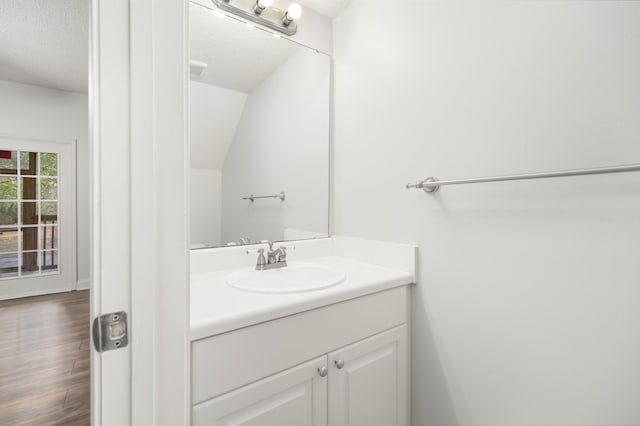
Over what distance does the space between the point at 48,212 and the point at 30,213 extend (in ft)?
0.41

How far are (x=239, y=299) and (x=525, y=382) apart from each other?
99 cm

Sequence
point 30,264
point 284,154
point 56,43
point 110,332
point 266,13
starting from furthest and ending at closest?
point 30,264
point 56,43
point 284,154
point 266,13
point 110,332

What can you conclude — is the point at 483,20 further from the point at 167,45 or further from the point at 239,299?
the point at 239,299

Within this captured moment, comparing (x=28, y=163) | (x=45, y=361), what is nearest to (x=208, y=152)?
(x=45, y=361)

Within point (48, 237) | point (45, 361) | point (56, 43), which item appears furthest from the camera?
point (48, 237)

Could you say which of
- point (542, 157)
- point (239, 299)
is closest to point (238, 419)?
point (239, 299)

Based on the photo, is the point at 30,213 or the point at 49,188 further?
the point at 49,188

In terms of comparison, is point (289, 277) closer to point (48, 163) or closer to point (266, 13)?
point (266, 13)

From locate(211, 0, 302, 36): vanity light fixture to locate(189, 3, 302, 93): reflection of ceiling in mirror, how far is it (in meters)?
0.04

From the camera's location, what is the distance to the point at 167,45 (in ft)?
1.63

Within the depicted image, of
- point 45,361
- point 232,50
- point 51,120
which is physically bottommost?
point 45,361

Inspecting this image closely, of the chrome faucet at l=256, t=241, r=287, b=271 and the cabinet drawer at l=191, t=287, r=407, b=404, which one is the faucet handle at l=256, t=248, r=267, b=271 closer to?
the chrome faucet at l=256, t=241, r=287, b=271

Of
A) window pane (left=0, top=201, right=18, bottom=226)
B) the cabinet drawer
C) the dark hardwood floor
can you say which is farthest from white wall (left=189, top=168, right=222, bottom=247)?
window pane (left=0, top=201, right=18, bottom=226)

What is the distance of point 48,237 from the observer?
2730mm
